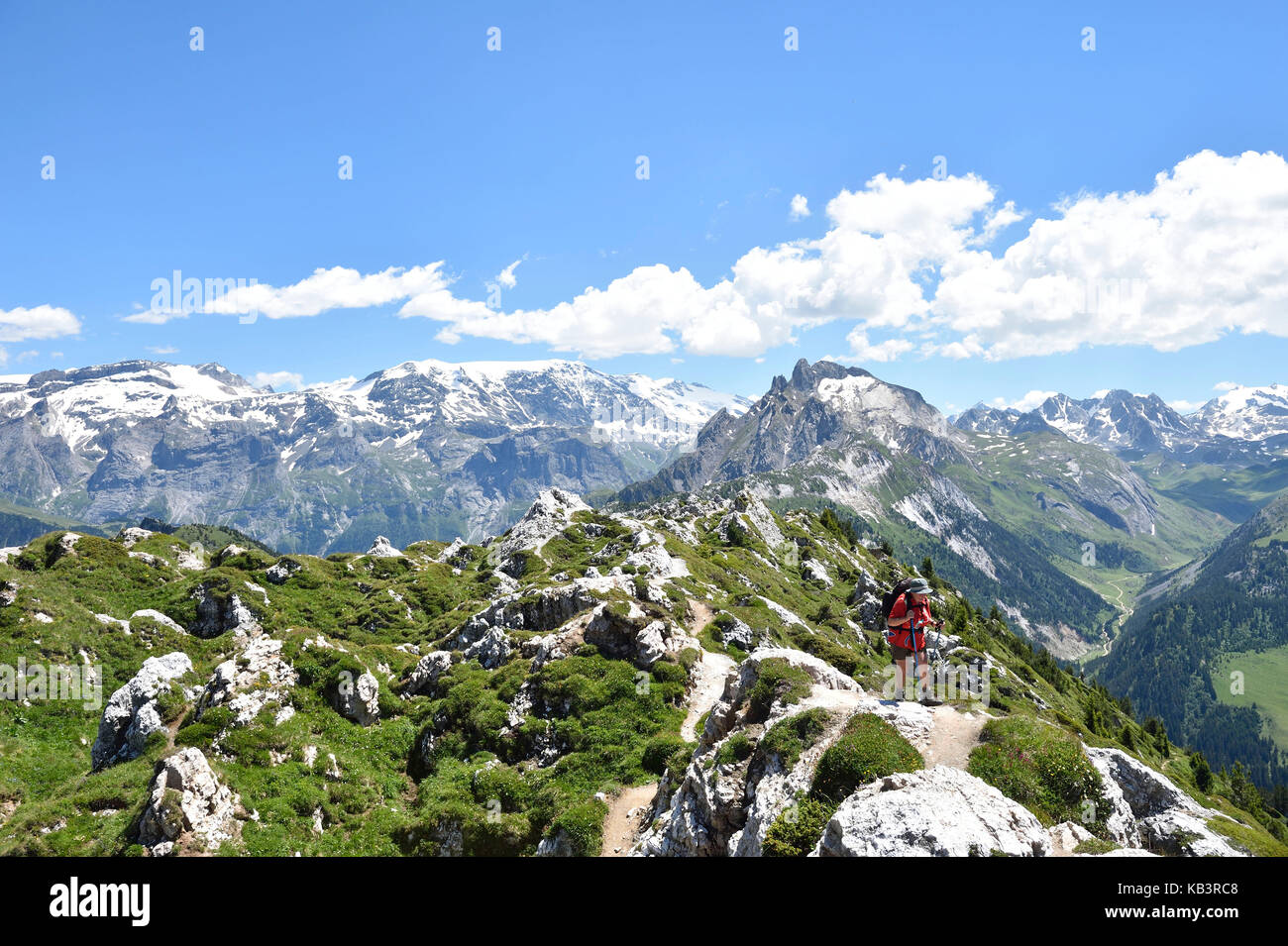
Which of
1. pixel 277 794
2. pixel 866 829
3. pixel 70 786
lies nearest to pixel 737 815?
pixel 866 829

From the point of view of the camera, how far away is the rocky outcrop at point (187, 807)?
83.7 ft

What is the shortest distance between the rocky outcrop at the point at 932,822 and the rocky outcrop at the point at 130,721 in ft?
127

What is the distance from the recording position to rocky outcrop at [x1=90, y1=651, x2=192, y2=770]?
116 ft

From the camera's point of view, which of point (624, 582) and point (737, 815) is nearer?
point (737, 815)

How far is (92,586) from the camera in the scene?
6356 cm

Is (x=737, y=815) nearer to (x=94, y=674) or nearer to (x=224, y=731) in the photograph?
(x=224, y=731)

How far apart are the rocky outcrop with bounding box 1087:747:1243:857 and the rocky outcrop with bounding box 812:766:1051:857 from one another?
660 cm

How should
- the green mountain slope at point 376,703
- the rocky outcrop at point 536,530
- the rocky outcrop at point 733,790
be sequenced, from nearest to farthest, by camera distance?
1. the rocky outcrop at point 733,790
2. the green mountain slope at point 376,703
3. the rocky outcrop at point 536,530

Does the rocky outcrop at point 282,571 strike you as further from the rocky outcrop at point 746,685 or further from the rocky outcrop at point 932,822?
the rocky outcrop at point 932,822

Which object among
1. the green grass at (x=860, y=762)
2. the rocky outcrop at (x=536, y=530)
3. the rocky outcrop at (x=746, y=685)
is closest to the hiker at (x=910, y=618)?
the green grass at (x=860, y=762)

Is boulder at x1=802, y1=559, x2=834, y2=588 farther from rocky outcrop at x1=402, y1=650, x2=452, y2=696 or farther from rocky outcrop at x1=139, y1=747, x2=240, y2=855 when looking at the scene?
rocky outcrop at x1=139, y1=747, x2=240, y2=855

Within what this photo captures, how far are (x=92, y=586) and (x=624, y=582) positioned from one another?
55988 millimetres

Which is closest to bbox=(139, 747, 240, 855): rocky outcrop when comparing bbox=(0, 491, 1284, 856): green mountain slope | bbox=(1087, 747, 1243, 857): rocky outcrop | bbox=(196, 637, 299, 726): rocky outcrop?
bbox=(0, 491, 1284, 856): green mountain slope
